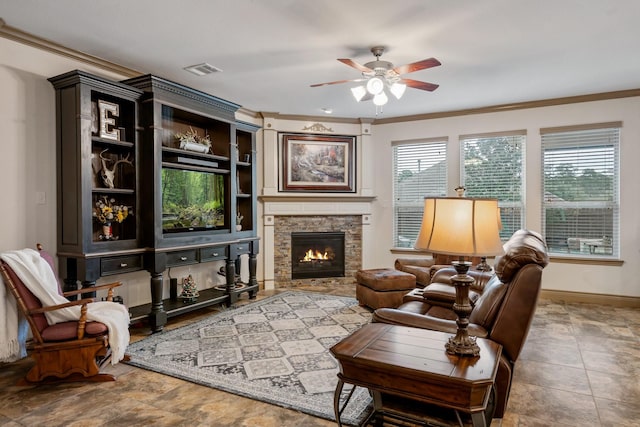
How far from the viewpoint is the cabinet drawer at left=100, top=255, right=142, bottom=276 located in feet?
11.5

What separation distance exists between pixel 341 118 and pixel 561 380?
4.69 m

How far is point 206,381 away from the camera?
279cm

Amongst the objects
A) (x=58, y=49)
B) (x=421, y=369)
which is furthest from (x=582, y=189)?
(x=58, y=49)

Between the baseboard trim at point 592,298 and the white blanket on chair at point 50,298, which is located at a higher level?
the white blanket on chair at point 50,298

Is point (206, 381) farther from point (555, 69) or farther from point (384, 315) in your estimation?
point (555, 69)

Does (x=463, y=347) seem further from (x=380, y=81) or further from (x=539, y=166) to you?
(x=539, y=166)

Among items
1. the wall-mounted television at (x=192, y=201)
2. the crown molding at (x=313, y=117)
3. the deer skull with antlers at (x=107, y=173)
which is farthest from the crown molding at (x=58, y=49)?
the wall-mounted television at (x=192, y=201)

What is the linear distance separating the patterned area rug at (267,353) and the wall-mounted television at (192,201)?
3.50 feet

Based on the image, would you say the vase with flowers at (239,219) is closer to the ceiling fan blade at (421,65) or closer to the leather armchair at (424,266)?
the leather armchair at (424,266)

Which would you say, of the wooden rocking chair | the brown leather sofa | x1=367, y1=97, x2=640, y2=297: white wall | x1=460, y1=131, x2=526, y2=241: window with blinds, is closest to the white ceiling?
x1=367, y1=97, x2=640, y2=297: white wall

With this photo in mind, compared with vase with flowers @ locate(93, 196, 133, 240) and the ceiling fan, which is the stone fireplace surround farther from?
the ceiling fan

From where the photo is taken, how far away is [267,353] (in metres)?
3.34

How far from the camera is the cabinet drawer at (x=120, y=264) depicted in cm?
350

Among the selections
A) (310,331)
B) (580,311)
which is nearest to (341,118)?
(310,331)
